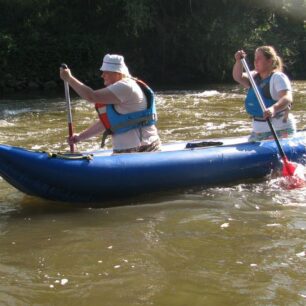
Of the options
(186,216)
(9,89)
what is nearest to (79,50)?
(9,89)

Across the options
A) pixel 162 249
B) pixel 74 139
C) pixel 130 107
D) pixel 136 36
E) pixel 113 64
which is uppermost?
pixel 136 36

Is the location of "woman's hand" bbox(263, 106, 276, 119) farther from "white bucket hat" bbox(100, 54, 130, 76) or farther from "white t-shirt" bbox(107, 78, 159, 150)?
"white bucket hat" bbox(100, 54, 130, 76)

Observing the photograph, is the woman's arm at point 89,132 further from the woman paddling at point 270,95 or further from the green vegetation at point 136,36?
the green vegetation at point 136,36

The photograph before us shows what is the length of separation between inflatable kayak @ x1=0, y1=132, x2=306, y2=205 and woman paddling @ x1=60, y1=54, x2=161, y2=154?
0.18 meters

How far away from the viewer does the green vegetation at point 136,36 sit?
15344 millimetres

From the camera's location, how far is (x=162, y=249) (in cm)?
312

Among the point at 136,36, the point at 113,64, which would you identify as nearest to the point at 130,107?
the point at 113,64

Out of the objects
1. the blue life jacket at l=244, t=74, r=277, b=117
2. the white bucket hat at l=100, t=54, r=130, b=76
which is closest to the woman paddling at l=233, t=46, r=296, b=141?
the blue life jacket at l=244, t=74, r=277, b=117

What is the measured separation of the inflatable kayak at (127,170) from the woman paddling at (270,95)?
0.34 meters

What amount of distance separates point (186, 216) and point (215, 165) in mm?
746

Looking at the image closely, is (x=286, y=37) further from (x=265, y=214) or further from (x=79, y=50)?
(x=265, y=214)

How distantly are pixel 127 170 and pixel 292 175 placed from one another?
1403 millimetres

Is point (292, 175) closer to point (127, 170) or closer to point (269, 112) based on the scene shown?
point (269, 112)

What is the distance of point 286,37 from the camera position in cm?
2052
